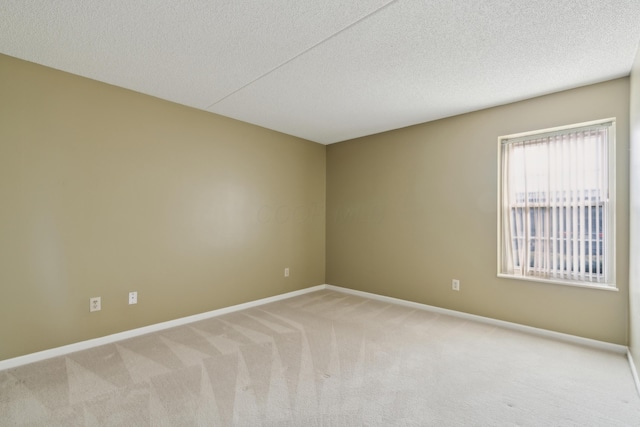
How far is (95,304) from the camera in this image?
2.78 meters

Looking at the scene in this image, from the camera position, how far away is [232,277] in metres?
3.84

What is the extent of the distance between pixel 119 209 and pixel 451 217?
3.67 m

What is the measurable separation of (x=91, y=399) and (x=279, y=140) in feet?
11.4

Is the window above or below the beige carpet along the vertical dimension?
above

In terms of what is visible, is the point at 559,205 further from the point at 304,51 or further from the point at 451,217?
the point at 304,51

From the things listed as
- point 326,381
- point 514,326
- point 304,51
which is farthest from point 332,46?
point 514,326

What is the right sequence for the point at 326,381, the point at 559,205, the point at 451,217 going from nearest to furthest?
the point at 326,381
the point at 559,205
the point at 451,217

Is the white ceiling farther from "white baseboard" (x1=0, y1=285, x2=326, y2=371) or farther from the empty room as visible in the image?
"white baseboard" (x1=0, y1=285, x2=326, y2=371)

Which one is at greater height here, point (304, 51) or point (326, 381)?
point (304, 51)

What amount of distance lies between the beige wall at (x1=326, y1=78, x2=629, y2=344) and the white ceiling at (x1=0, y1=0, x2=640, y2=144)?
0.31 meters

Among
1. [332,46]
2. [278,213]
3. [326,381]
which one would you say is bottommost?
[326,381]

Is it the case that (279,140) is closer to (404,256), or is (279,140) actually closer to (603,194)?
(404,256)

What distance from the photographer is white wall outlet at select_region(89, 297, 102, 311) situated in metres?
2.76

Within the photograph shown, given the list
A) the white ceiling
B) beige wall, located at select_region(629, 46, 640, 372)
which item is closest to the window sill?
beige wall, located at select_region(629, 46, 640, 372)
